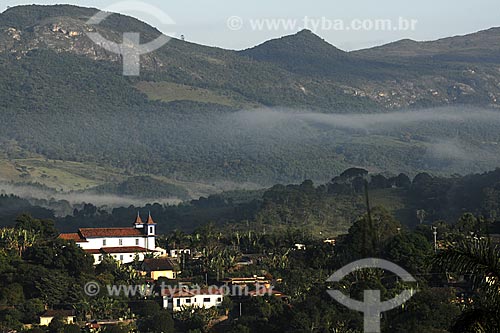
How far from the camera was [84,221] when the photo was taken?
6693 inches

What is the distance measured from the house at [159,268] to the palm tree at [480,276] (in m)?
70.5

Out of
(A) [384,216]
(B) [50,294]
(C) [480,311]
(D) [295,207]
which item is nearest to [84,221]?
(D) [295,207]

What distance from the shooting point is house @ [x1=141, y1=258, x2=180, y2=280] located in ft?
286

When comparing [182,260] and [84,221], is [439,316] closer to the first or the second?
[182,260]

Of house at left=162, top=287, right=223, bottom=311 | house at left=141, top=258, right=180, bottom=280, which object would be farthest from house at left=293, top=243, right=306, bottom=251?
house at left=162, top=287, right=223, bottom=311

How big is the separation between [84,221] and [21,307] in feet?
307

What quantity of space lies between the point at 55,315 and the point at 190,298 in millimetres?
9348

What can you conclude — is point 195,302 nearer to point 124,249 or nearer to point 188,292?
point 188,292

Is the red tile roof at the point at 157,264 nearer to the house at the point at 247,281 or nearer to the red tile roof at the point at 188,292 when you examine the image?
the house at the point at 247,281

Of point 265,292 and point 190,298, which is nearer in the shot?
point 265,292

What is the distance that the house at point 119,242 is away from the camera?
9414cm

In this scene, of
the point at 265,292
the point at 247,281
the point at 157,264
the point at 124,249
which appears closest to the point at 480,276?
the point at 265,292

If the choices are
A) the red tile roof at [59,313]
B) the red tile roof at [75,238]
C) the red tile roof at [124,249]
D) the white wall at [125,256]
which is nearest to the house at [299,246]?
the red tile roof at [124,249]

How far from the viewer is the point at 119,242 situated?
320 feet
